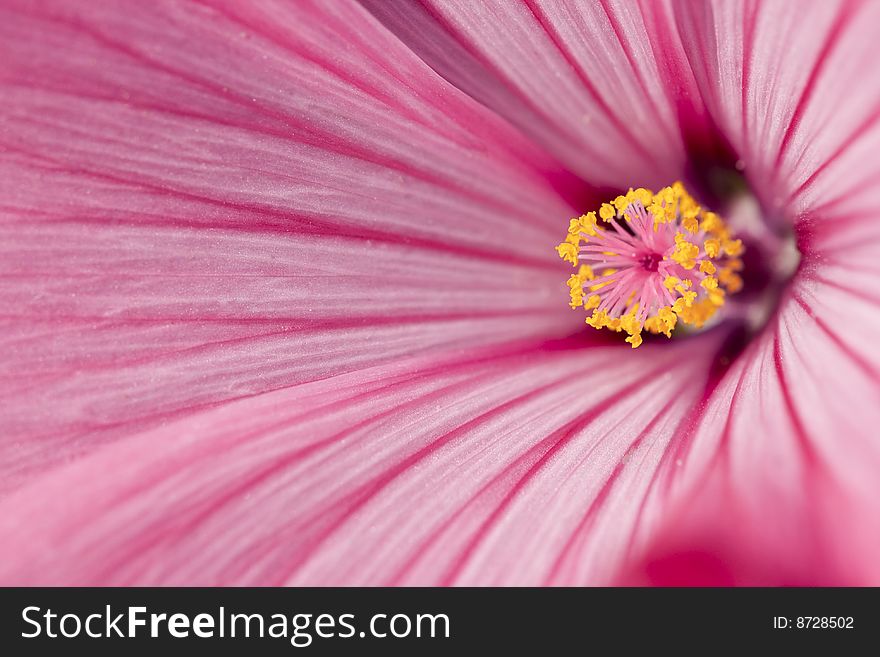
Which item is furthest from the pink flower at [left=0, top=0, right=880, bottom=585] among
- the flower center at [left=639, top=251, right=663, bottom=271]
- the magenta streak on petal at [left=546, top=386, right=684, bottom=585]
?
the flower center at [left=639, top=251, right=663, bottom=271]

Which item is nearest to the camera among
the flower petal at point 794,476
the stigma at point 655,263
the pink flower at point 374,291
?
the flower petal at point 794,476

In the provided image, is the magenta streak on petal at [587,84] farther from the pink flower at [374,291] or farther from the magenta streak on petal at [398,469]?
the magenta streak on petal at [398,469]

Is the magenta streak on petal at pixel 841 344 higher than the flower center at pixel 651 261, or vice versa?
the flower center at pixel 651 261

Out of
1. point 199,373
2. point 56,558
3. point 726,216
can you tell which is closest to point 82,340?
point 199,373

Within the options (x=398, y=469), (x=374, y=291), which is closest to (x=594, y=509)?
(x=398, y=469)

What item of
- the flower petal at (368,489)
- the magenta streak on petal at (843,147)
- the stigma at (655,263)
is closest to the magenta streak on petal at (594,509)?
the flower petal at (368,489)

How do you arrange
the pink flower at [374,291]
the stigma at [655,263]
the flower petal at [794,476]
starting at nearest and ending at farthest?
the flower petal at [794,476]
the pink flower at [374,291]
the stigma at [655,263]

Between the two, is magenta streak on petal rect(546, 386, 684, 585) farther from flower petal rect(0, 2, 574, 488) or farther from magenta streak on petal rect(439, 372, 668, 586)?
flower petal rect(0, 2, 574, 488)
